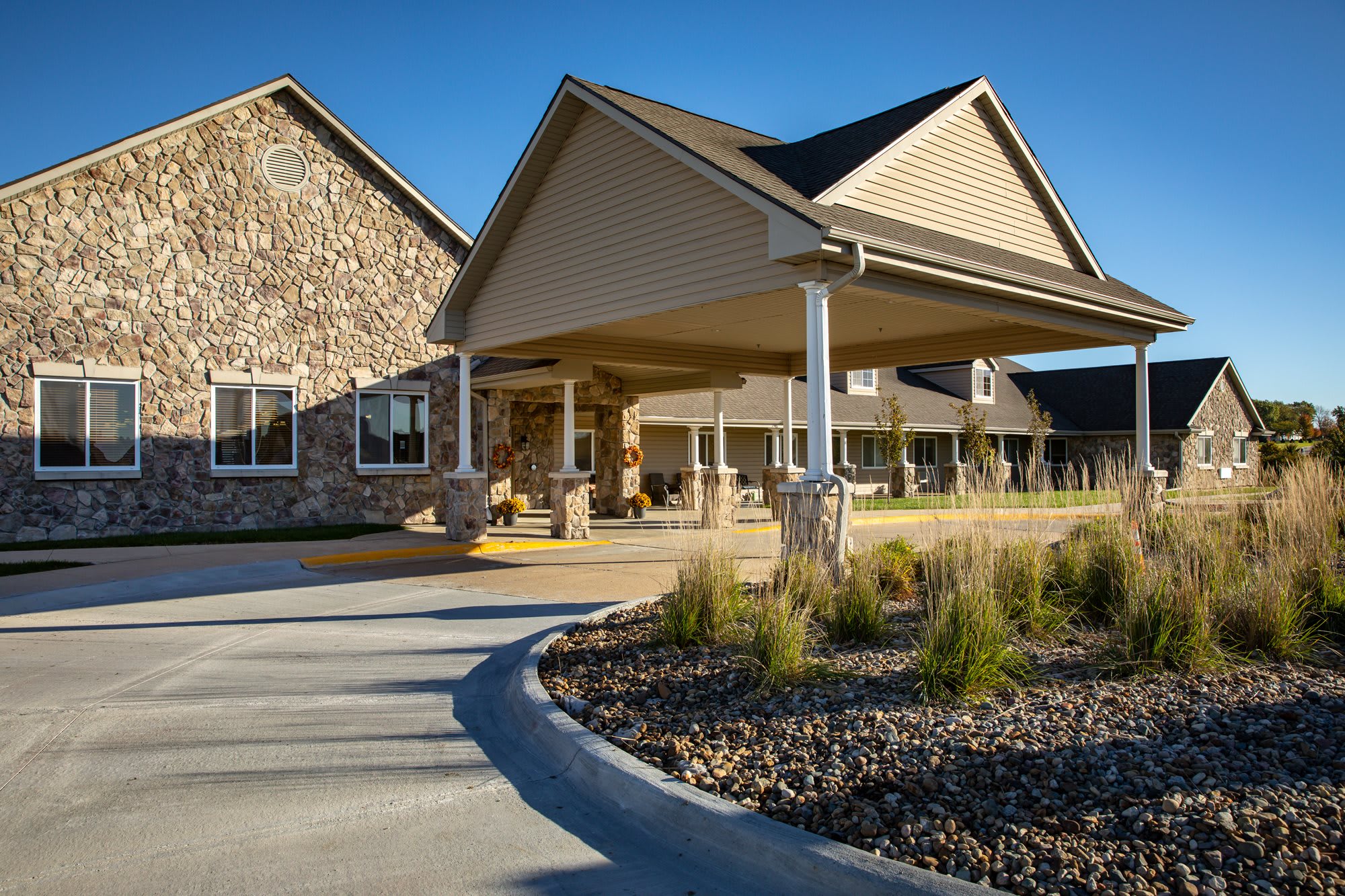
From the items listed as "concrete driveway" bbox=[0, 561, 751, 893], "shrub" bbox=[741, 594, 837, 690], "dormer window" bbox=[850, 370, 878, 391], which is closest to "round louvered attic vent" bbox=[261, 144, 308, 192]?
"concrete driveway" bbox=[0, 561, 751, 893]

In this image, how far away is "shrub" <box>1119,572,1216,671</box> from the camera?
5613mm

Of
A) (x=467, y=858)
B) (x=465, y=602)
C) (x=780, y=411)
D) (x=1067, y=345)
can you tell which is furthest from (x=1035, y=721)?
(x=780, y=411)

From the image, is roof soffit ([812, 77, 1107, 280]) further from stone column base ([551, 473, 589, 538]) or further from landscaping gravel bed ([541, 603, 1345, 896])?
stone column base ([551, 473, 589, 538])

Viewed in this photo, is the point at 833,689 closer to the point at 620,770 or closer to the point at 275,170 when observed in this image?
the point at 620,770

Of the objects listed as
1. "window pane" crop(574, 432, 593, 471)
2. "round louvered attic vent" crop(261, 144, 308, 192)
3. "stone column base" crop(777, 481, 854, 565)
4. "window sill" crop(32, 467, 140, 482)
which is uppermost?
"round louvered attic vent" crop(261, 144, 308, 192)

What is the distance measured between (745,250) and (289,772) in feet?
22.6

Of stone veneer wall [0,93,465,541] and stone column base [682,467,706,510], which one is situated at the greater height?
stone veneer wall [0,93,465,541]

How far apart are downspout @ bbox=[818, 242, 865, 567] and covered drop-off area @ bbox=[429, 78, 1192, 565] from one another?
2cm

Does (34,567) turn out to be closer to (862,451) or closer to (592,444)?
(592,444)

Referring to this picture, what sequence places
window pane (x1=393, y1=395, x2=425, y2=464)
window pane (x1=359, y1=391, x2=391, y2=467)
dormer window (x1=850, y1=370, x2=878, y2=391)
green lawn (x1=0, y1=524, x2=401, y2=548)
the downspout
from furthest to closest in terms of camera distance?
1. dormer window (x1=850, y1=370, x2=878, y2=391)
2. window pane (x1=393, y1=395, x2=425, y2=464)
3. window pane (x1=359, y1=391, x2=391, y2=467)
4. green lawn (x1=0, y1=524, x2=401, y2=548)
5. the downspout

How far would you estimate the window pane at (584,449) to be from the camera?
24422 millimetres

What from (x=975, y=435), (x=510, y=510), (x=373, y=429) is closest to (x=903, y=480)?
(x=975, y=435)

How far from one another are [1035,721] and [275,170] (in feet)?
60.2

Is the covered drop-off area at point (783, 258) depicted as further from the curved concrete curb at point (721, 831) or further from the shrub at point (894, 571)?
the curved concrete curb at point (721, 831)
